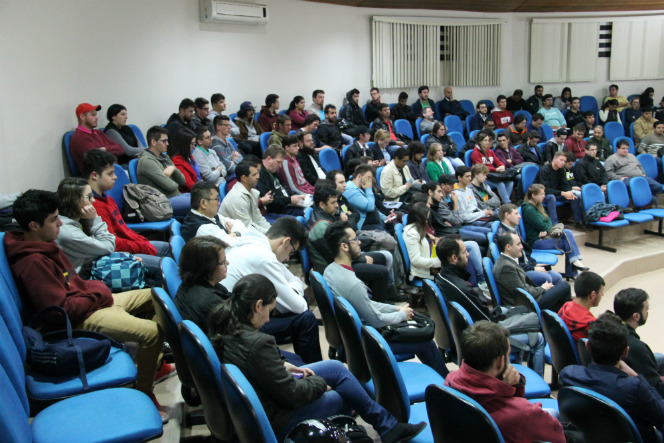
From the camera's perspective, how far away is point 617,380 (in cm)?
251

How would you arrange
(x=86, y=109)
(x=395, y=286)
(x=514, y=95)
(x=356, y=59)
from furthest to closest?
1. (x=514, y=95)
2. (x=356, y=59)
3. (x=86, y=109)
4. (x=395, y=286)

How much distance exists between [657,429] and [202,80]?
21.1 ft

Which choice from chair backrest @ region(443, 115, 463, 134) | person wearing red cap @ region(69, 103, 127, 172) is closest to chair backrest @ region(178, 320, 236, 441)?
person wearing red cap @ region(69, 103, 127, 172)

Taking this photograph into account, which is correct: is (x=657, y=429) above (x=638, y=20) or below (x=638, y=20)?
below

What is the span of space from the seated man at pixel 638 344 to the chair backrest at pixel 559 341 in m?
0.29

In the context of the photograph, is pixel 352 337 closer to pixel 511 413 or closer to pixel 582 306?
pixel 511 413

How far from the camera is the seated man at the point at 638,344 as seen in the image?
283cm

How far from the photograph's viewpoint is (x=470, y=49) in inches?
439

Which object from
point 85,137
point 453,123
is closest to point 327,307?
point 85,137

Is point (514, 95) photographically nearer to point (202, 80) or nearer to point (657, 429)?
point (202, 80)

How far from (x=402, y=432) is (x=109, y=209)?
2478 millimetres

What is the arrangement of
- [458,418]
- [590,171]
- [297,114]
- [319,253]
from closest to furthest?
[458,418] < [319,253] < [590,171] < [297,114]

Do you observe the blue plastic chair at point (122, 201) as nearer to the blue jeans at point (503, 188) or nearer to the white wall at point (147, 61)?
the white wall at point (147, 61)

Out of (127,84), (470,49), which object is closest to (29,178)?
(127,84)
